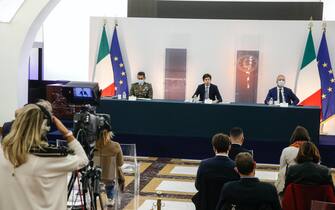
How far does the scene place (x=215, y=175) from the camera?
441cm

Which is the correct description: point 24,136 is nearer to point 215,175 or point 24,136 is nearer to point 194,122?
point 215,175

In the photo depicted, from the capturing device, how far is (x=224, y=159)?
4.46m

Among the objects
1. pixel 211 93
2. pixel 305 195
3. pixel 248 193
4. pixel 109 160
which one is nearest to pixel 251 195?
pixel 248 193

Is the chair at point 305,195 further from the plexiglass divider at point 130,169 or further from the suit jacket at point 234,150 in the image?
the plexiglass divider at point 130,169

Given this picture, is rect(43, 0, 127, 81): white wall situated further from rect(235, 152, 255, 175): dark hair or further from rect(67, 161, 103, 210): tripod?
rect(235, 152, 255, 175): dark hair

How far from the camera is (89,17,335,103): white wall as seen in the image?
1136 cm

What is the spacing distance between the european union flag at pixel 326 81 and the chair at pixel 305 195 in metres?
7.04

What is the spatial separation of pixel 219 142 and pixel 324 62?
7.21 m

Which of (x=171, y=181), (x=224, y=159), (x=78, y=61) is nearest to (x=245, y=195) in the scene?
(x=224, y=159)

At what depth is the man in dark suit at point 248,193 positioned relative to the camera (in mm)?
3627

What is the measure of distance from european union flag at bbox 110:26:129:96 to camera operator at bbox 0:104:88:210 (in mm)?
9003

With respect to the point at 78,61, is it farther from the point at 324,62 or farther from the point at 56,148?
the point at 56,148

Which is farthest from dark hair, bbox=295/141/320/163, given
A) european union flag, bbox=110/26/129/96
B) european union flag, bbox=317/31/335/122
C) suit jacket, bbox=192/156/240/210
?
european union flag, bbox=110/26/129/96

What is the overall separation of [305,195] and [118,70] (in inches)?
317
